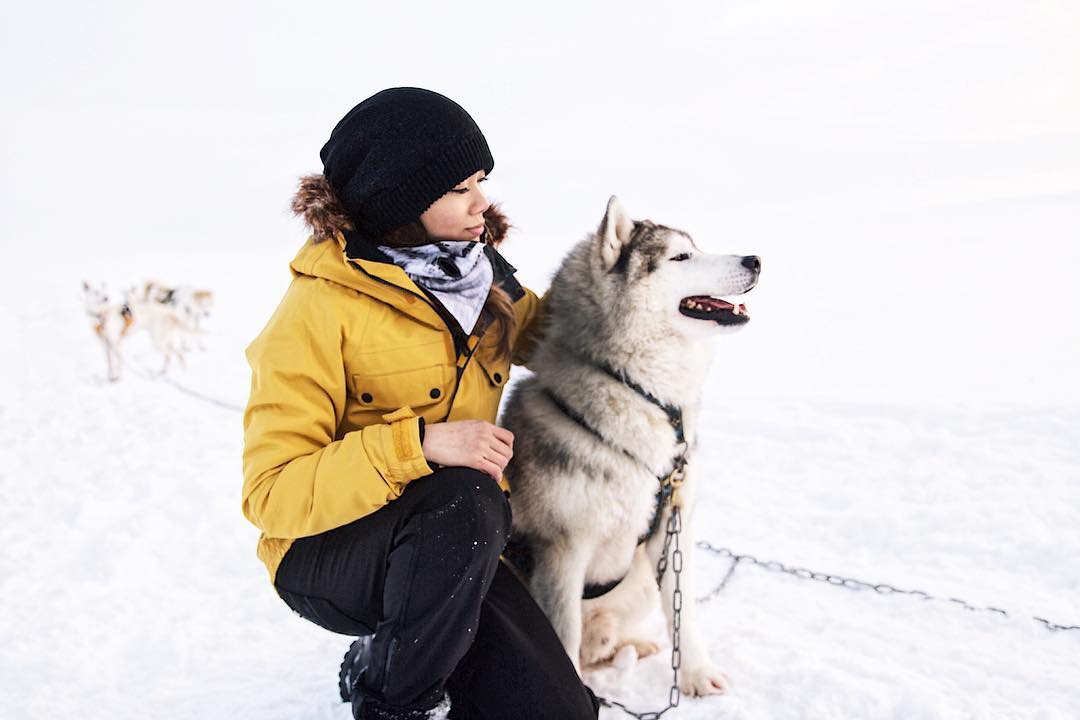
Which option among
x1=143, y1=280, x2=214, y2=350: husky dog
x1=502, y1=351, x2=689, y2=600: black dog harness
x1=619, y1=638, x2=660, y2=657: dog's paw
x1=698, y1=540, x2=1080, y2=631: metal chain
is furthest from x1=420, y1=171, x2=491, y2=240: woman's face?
x1=143, y1=280, x2=214, y2=350: husky dog

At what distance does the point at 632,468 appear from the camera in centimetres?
183

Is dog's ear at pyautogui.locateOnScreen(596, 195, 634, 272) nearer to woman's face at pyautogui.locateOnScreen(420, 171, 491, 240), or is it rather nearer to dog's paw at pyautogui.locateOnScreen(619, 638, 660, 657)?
woman's face at pyautogui.locateOnScreen(420, 171, 491, 240)

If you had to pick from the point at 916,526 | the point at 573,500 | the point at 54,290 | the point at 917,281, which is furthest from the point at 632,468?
the point at 54,290

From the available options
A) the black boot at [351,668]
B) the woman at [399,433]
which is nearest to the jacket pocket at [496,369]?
the woman at [399,433]

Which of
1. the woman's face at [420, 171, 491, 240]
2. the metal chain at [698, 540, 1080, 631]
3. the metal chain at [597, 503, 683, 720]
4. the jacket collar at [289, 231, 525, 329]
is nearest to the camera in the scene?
the jacket collar at [289, 231, 525, 329]

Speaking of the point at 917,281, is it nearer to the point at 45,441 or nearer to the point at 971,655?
the point at 971,655

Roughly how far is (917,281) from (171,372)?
296 inches

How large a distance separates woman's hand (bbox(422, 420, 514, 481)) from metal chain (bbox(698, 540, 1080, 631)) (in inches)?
51.8

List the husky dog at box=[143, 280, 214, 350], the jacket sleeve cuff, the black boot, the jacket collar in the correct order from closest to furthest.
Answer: the jacket sleeve cuff < the jacket collar < the black boot < the husky dog at box=[143, 280, 214, 350]

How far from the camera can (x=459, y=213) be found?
1718mm

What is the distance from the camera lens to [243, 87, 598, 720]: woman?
4.81 feet

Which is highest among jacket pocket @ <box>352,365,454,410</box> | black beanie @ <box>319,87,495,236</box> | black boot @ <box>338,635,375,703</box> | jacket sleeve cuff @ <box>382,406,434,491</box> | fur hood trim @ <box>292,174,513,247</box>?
black beanie @ <box>319,87,495,236</box>

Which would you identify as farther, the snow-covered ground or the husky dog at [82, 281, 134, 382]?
the husky dog at [82, 281, 134, 382]

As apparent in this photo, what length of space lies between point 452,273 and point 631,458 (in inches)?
23.6
